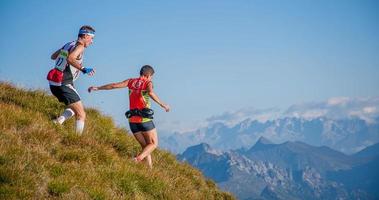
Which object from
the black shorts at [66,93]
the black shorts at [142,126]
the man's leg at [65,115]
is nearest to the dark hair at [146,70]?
the black shorts at [142,126]

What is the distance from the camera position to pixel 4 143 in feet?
28.7

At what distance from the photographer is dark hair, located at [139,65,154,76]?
Result: 41.2 ft

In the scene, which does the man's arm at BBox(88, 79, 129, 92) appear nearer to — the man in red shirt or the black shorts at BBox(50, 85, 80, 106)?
the man in red shirt

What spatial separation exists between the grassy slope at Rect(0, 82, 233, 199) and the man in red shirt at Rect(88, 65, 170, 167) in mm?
1024

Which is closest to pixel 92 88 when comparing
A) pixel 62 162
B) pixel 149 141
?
pixel 149 141

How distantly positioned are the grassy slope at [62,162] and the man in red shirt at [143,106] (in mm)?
1024

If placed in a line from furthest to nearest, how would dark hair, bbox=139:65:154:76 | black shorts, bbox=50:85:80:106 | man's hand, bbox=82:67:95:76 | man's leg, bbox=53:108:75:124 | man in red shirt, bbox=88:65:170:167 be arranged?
dark hair, bbox=139:65:154:76 → man in red shirt, bbox=88:65:170:167 → man's leg, bbox=53:108:75:124 → black shorts, bbox=50:85:80:106 → man's hand, bbox=82:67:95:76

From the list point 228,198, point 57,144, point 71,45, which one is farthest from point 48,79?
point 228,198

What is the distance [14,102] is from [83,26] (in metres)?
3.19

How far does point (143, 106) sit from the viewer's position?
12.4m

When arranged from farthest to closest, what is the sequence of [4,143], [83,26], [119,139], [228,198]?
[228,198] < [119,139] < [83,26] < [4,143]

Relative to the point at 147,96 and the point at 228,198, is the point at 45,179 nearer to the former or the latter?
the point at 147,96

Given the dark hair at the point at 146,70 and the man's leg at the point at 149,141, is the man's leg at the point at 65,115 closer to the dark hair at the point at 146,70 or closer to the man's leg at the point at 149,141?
the man's leg at the point at 149,141

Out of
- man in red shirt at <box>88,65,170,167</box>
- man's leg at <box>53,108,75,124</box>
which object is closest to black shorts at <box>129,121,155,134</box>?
man in red shirt at <box>88,65,170,167</box>
